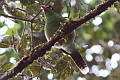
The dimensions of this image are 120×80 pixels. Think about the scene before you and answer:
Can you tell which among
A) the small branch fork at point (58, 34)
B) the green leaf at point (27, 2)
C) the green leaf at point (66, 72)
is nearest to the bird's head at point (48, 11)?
the green leaf at point (27, 2)

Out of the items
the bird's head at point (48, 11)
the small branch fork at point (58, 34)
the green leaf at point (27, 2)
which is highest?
the green leaf at point (27, 2)

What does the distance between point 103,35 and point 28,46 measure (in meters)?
2.66

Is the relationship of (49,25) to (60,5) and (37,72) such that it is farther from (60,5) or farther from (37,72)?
(37,72)

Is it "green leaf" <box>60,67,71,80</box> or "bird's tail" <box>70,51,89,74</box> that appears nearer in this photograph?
"bird's tail" <box>70,51,89,74</box>

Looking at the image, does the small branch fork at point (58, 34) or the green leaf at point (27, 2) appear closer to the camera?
the small branch fork at point (58, 34)

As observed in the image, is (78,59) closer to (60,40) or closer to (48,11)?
(60,40)

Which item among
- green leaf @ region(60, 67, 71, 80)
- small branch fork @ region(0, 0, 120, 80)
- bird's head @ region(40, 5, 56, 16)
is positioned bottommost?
small branch fork @ region(0, 0, 120, 80)

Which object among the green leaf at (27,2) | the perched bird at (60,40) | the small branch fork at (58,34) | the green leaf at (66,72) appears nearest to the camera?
the small branch fork at (58,34)

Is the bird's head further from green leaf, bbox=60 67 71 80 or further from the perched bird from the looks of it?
green leaf, bbox=60 67 71 80

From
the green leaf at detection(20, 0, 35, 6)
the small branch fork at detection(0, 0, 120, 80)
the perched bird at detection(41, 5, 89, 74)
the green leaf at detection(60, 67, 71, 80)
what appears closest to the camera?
the small branch fork at detection(0, 0, 120, 80)

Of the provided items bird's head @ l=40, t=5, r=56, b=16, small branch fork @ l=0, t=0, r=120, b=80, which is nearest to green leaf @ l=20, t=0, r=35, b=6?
bird's head @ l=40, t=5, r=56, b=16

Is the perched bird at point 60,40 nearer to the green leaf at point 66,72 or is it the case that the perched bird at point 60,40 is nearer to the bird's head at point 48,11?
the bird's head at point 48,11

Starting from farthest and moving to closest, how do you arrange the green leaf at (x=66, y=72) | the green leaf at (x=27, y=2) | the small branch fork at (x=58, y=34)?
1. the green leaf at (x=66, y=72)
2. the green leaf at (x=27, y=2)
3. the small branch fork at (x=58, y=34)

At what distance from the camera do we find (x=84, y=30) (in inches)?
186
